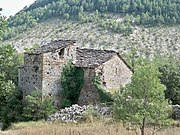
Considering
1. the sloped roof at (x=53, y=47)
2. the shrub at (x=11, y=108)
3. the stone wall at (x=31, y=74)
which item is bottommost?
the shrub at (x=11, y=108)

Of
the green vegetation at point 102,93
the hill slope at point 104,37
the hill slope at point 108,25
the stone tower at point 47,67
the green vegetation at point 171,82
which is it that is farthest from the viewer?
the hill slope at point 108,25

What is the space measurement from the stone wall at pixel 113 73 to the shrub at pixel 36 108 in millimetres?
4652

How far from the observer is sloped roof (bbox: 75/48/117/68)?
113ft

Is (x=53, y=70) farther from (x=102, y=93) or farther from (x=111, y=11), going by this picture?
(x=111, y=11)

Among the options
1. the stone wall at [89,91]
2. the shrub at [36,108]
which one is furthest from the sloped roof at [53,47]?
the shrub at [36,108]

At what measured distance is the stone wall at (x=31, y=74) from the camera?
33.7 metres

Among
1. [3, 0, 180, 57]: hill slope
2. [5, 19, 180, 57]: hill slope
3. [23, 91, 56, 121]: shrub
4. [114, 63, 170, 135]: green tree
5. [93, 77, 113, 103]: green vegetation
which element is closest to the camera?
[114, 63, 170, 135]: green tree

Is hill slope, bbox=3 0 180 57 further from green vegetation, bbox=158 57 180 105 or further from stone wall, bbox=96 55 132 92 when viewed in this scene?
stone wall, bbox=96 55 132 92

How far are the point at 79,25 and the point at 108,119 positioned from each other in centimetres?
8385

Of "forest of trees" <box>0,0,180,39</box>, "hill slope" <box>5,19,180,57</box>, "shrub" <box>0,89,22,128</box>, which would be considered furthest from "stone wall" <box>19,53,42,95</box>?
"forest of trees" <box>0,0,180,39</box>

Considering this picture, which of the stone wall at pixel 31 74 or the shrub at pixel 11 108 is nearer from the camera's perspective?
the stone wall at pixel 31 74

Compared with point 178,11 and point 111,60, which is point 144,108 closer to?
point 111,60

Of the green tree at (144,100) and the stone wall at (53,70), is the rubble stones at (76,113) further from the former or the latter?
the green tree at (144,100)

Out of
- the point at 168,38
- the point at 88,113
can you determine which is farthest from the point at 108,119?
the point at 168,38
